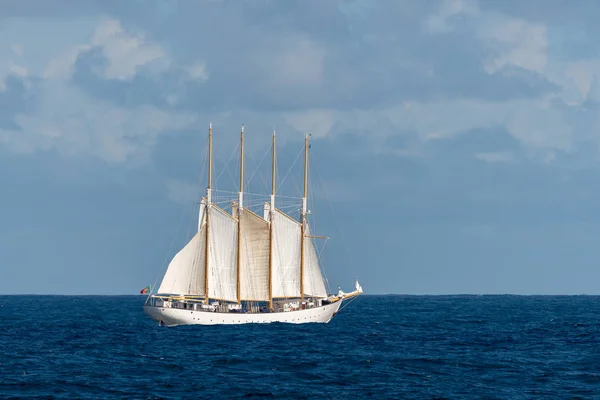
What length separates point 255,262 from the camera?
122 m

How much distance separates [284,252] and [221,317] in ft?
41.0

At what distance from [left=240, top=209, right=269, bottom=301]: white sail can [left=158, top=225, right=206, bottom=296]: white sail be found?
645 centimetres

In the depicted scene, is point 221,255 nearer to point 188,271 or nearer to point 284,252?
point 188,271

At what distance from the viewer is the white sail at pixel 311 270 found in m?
122

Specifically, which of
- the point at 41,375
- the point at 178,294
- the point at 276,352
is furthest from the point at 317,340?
the point at 41,375

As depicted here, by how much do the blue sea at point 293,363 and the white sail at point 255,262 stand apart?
30.8 feet

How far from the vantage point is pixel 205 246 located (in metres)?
117

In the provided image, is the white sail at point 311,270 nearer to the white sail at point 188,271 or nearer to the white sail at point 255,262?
the white sail at point 255,262

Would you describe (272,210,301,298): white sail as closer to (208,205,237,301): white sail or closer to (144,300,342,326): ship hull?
(144,300,342,326): ship hull

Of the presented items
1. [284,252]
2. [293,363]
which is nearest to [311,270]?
[284,252]

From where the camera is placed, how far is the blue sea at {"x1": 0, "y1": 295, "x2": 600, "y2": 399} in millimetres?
61500

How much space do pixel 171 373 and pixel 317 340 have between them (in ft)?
96.2

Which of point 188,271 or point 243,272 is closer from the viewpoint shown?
point 188,271

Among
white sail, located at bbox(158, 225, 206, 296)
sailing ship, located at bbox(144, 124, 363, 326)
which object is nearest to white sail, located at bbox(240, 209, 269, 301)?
sailing ship, located at bbox(144, 124, 363, 326)
